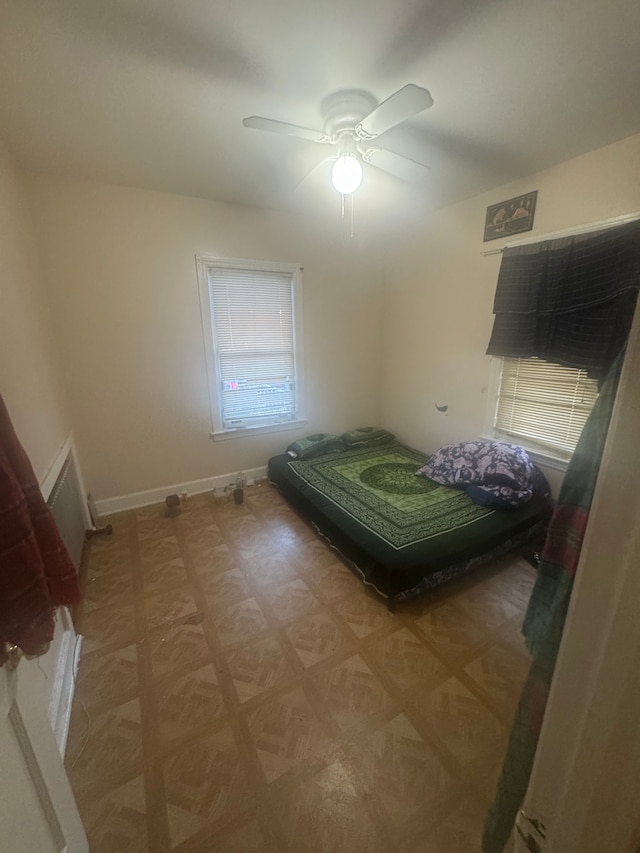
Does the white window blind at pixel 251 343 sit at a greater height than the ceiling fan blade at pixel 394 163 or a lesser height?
lesser

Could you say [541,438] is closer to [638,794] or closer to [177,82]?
[638,794]

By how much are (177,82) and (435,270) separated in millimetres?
2361

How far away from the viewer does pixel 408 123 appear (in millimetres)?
1728

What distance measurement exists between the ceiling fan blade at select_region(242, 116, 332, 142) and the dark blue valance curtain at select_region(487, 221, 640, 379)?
5.34 feet

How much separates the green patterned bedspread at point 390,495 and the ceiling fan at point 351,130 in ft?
6.31

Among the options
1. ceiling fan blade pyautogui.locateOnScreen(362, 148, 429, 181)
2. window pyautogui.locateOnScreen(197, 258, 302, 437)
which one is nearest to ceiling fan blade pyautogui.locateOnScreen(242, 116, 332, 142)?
ceiling fan blade pyautogui.locateOnScreen(362, 148, 429, 181)

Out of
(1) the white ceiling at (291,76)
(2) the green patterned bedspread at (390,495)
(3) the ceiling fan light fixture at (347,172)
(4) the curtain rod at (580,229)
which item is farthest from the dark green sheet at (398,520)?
(1) the white ceiling at (291,76)

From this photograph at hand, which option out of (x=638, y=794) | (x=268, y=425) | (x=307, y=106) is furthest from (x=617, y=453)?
(x=268, y=425)

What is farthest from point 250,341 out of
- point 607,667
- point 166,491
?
Answer: point 607,667

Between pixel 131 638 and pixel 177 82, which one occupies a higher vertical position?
pixel 177 82

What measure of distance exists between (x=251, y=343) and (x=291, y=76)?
6.17 ft

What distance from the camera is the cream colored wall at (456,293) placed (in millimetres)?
1984

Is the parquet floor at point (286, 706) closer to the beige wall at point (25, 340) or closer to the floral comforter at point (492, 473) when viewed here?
the floral comforter at point (492, 473)

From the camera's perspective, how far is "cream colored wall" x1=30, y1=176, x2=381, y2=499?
2355mm
